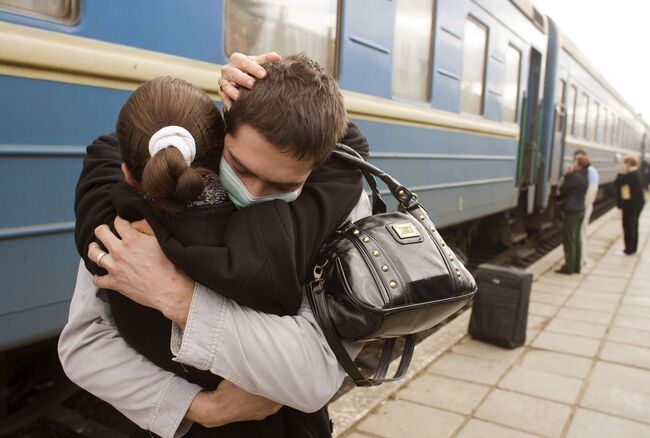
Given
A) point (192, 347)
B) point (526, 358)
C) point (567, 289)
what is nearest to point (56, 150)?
point (192, 347)

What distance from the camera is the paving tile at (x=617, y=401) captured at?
10.8 ft

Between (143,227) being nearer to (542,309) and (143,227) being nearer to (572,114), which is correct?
(542,309)

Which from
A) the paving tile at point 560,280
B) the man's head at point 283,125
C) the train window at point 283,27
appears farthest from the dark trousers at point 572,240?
the man's head at point 283,125

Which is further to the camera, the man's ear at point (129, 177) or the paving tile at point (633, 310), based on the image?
the paving tile at point (633, 310)

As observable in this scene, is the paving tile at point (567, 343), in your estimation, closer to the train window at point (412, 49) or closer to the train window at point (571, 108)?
the train window at point (412, 49)

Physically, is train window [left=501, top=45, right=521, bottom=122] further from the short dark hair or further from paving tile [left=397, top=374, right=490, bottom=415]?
the short dark hair

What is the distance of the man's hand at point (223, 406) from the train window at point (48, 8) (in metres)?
1.44

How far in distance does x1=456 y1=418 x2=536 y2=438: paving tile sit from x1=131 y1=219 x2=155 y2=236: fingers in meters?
2.38

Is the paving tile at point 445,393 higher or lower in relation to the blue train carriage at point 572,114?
lower

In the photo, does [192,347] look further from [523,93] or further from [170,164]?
[523,93]

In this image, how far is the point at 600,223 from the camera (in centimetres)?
1324

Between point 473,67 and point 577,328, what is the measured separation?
2.48m

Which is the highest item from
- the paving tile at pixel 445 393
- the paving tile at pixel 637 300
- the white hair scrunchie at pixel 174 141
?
the white hair scrunchie at pixel 174 141

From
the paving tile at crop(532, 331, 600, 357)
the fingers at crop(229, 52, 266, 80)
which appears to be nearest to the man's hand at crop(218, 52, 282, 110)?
the fingers at crop(229, 52, 266, 80)
